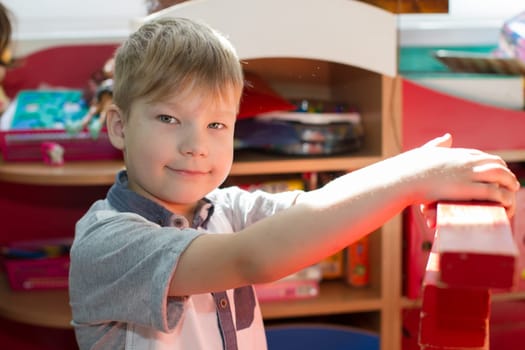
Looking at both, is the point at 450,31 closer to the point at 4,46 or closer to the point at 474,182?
the point at 4,46

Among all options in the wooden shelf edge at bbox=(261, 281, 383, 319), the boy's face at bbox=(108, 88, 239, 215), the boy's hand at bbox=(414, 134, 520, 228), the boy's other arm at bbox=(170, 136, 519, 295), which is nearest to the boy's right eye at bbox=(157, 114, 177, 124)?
the boy's face at bbox=(108, 88, 239, 215)

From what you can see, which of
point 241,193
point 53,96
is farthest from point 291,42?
point 53,96

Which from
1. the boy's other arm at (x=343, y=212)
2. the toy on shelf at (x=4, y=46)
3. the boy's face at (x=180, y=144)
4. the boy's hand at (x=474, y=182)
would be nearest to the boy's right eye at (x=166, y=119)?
the boy's face at (x=180, y=144)

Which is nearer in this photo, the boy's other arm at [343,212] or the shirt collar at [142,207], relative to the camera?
the boy's other arm at [343,212]

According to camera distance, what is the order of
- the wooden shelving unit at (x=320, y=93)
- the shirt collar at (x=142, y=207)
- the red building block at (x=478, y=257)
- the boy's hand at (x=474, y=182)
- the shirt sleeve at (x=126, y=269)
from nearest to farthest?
the red building block at (x=478, y=257) → the boy's hand at (x=474, y=182) → the shirt sleeve at (x=126, y=269) → the shirt collar at (x=142, y=207) → the wooden shelving unit at (x=320, y=93)

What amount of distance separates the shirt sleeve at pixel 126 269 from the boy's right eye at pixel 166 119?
0.10 metres

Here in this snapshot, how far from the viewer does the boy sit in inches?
19.0

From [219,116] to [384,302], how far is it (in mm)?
665

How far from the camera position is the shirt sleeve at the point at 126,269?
558mm

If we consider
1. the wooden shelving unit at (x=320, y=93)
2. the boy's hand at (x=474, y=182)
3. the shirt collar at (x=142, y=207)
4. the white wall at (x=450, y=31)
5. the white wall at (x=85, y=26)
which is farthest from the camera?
the white wall at (x=85, y=26)

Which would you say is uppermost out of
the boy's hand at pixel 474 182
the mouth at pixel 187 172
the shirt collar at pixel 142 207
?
the boy's hand at pixel 474 182

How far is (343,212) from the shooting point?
1.59 feet

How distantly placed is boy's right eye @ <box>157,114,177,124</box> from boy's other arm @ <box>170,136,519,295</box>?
0.46 feet

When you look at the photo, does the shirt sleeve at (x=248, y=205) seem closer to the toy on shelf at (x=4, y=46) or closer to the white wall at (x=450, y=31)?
the white wall at (x=450, y=31)
